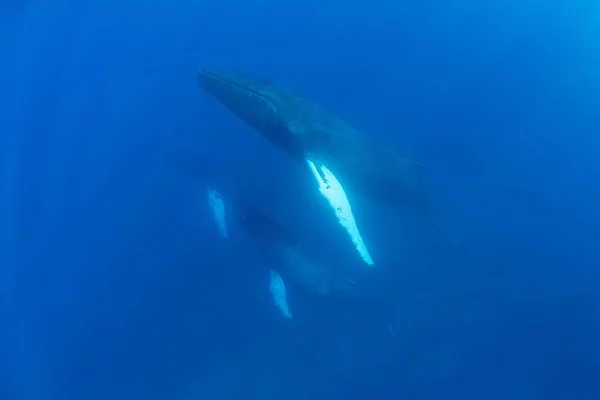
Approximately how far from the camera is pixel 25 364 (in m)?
13.8

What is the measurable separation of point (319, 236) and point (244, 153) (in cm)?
320

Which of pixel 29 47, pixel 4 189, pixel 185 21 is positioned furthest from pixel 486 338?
pixel 29 47

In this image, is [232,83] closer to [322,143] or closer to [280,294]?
[322,143]

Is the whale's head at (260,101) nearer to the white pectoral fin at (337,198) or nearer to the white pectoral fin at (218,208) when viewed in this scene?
the white pectoral fin at (337,198)

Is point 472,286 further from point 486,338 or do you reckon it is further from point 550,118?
point 550,118

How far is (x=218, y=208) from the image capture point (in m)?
13.1

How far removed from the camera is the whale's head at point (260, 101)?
9.98m

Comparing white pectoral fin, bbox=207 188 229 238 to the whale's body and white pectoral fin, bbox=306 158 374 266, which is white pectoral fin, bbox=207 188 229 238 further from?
white pectoral fin, bbox=306 158 374 266

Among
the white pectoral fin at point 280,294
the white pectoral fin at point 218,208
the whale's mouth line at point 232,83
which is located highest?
the whale's mouth line at point 232,83

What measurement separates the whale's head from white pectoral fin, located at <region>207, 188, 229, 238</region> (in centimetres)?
308

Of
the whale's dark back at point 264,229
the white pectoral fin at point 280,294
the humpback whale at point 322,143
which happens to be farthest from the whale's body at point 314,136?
the white pectoral fin at point 280,294

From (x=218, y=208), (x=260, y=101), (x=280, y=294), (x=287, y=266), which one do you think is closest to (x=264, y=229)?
(x=287, y=266)

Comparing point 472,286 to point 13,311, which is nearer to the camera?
point 472,286

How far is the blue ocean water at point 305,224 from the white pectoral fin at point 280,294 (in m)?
0.29
